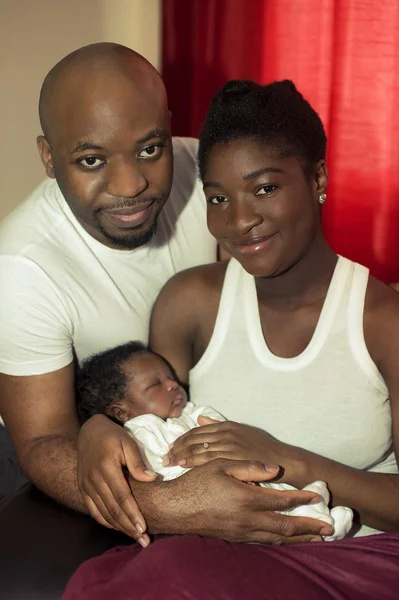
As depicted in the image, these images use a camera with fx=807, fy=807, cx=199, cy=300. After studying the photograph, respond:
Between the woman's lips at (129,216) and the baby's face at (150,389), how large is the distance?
318mm

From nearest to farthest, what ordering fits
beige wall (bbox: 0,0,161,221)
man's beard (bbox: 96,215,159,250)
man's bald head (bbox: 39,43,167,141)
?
man's bald head (bbox: 39,43,167,141)
man's beard (bbox: 96,215,159,250)
beige wall (bbox: 0,0,161,221)

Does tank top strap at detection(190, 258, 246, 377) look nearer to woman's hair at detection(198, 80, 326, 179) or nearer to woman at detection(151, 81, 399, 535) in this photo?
woman at detection(151, 81, 399, 535)

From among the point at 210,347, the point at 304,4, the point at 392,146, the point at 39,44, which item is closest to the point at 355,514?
the point at 210,347

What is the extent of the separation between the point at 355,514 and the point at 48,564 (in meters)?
0.66

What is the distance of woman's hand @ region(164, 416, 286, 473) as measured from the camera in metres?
1.66

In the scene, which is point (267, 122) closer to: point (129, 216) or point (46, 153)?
point (129, 216)

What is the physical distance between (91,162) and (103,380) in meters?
0.51

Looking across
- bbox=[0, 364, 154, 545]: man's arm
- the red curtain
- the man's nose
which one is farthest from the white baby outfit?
the red curtain

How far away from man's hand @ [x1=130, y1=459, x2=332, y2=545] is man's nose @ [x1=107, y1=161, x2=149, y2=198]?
620 millimetres

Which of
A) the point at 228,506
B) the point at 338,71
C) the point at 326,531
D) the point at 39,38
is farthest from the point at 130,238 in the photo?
the point at 39,38

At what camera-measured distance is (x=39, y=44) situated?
298cm

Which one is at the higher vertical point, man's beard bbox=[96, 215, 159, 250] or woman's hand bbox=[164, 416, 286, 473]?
man's beard bbox=[96, 215, 159, 250]

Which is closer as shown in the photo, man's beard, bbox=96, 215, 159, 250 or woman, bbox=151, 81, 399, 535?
woman, bbox=151, 81, 399, 535

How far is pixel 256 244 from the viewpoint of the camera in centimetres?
171
